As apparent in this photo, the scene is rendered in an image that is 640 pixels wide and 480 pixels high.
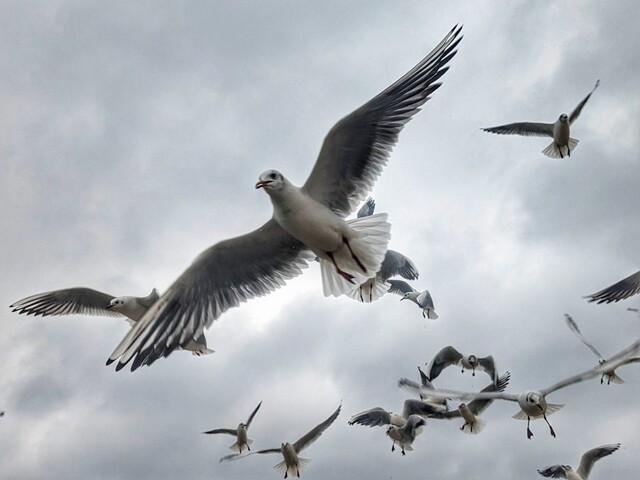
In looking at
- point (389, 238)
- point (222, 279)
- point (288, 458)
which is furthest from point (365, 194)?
point (288, 458)

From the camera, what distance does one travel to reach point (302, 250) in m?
6.37

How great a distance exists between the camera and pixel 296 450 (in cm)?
1202

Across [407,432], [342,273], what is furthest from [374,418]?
[342,273]

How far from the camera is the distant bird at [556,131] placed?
12117 millimetres

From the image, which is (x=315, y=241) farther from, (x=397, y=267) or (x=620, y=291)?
(x=620, y=291)

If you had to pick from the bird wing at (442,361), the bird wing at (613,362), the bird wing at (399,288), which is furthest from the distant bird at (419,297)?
the bird wing at (613,362)

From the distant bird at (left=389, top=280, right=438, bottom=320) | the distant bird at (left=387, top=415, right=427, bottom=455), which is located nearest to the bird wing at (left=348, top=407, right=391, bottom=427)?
the distant bird at (left=387, top=415, right=427, bottom=455)

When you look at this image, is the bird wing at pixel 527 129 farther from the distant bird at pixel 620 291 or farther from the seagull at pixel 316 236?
the seagull at pixel 316 236

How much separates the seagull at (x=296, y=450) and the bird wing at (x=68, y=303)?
3490 millimetres

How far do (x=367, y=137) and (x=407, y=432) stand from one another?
243 inches

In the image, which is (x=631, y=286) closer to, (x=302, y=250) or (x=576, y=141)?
(x=576, y=141)

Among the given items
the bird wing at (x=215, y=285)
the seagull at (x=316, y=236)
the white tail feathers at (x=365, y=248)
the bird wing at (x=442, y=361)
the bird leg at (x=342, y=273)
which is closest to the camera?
the bird wing at (x=215, y=285)

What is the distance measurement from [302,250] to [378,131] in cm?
121

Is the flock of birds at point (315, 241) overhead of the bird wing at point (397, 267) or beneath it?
beneath
